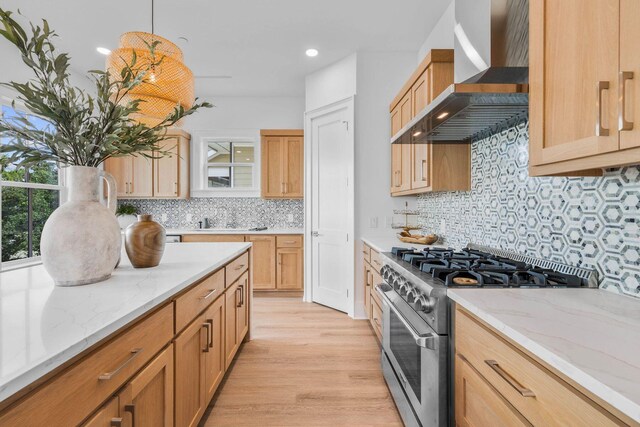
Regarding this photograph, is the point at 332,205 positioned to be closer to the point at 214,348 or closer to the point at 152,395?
the point at 214,348

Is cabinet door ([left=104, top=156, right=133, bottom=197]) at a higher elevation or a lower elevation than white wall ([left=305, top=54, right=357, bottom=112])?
lower

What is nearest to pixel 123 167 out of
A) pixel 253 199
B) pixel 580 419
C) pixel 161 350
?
pixel 253 199

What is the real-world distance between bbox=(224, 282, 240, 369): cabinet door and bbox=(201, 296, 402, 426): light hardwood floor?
0.75 feet

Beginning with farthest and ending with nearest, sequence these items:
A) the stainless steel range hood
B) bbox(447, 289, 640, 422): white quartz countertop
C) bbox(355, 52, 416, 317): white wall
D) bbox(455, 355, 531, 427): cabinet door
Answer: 1. bbox(355, 52, 416, 317): white wall
2. the stainless steel range hood
3. bbox(455, 355, 531, 427): cabinet door
4. bbox(447, 289, 640, 422): white quartz countertop

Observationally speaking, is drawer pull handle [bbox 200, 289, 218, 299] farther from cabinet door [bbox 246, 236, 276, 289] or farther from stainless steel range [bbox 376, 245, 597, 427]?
cabinet door [bbox 246, 236, 276, 289]

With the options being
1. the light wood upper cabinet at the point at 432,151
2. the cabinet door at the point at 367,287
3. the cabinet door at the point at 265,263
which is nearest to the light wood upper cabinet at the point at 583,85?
the light wood upper cabinet at the point at 432,151

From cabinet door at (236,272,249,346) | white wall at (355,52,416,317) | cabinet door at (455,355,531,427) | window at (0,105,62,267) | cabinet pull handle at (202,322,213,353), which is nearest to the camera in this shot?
cabinet door at (455,355,531,427)

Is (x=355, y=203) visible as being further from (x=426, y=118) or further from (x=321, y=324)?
(x=426, y=118)

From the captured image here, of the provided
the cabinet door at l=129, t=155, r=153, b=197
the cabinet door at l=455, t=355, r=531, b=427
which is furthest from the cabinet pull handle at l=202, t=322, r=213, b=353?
the cabinet door at l=129, t=155, r=153, b=197

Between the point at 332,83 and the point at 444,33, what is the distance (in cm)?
137

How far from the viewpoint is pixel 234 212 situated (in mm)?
5031

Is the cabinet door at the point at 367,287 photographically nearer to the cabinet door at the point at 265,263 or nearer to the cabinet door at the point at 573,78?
the cabinet door at the point at 265,263

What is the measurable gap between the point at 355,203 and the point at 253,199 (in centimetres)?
206

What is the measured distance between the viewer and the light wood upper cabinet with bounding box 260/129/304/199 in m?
4.64
